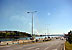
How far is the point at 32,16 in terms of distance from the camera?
5834 cm

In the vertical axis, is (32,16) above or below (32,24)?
above

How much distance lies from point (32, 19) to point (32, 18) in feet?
1.64

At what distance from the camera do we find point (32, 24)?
58.2m

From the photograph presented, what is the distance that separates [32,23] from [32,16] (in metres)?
3.43

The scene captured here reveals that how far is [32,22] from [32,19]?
4.88ft

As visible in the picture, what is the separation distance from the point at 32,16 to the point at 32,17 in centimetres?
54

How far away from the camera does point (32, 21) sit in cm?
5853

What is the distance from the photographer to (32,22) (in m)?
58.5

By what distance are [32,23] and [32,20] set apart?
151 centimetres

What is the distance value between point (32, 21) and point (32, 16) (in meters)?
2.45

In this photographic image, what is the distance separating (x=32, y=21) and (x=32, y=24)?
4.94 feet

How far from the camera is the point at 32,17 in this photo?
192 feet

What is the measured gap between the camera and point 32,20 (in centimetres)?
5862

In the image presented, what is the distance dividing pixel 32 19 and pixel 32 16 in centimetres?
149
